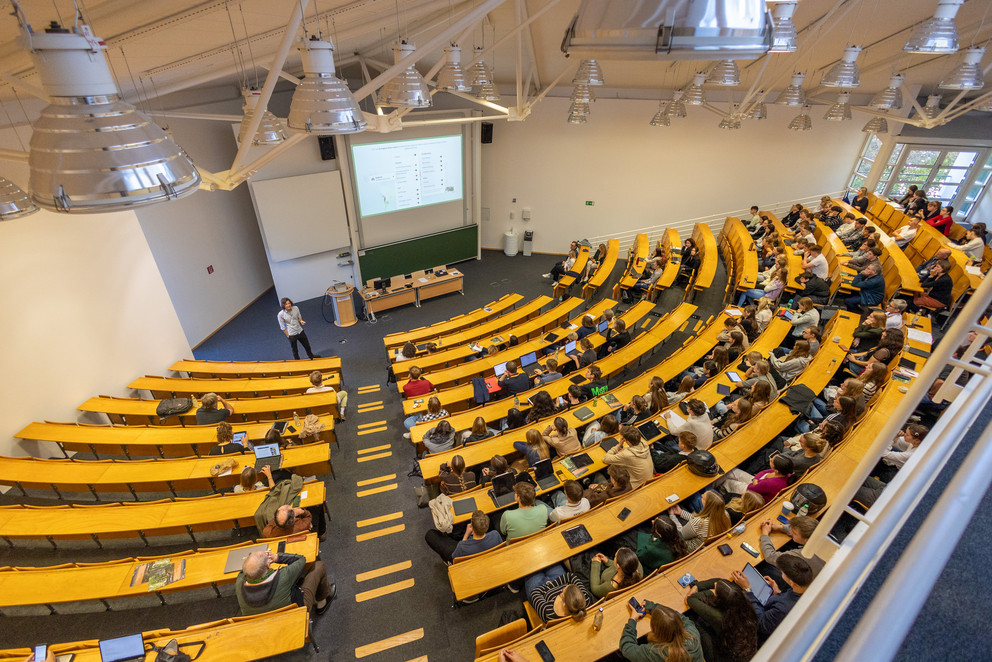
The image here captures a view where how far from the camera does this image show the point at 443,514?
5020 mm

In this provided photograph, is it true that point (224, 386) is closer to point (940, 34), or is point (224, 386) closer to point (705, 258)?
point (940, 34)

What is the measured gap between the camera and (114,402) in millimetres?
7141

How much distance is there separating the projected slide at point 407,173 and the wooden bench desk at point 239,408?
594cm

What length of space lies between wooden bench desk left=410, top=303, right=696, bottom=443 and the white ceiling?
15.2 ft

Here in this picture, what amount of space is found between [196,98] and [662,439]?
10.5 meters

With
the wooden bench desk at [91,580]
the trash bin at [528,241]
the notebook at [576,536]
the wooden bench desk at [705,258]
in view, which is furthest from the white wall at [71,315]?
the wooden bench desk at [705,258]

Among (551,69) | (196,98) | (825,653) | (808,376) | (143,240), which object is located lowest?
(808,376)

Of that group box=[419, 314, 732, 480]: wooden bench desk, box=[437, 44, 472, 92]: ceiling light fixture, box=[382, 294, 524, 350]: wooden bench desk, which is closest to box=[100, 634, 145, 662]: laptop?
box=[419, 314, 732, 480]: wooden bench desk

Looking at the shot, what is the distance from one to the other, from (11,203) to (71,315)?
3798 mm

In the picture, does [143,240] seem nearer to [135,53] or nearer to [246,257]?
[246,257]

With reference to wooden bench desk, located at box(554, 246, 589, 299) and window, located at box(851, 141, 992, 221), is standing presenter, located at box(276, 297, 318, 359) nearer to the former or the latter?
wooden bench desk, located at box(554, 246, 589, 299)

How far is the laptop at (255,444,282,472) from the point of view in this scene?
19.0 feet

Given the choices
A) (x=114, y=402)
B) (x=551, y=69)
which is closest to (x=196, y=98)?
(x=114, y=402)

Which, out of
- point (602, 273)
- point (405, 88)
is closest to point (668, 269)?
point (602, 273)
